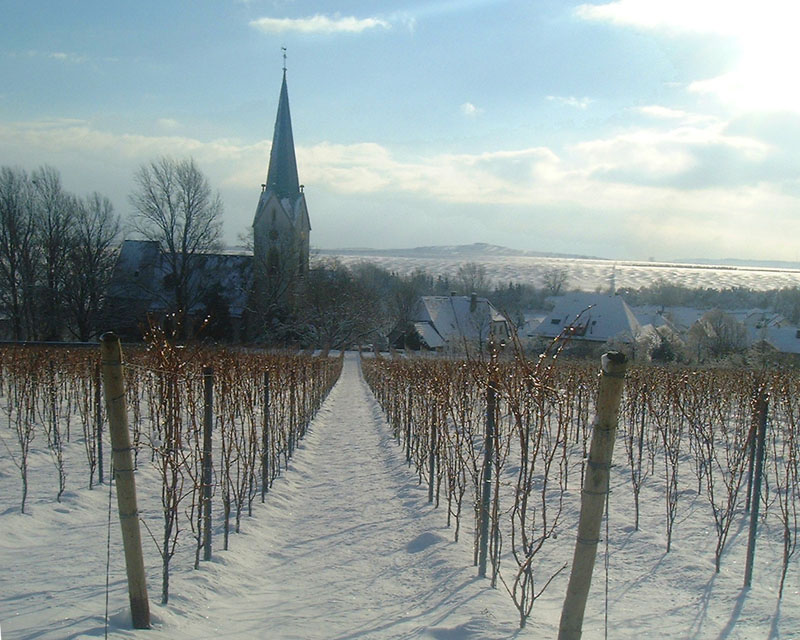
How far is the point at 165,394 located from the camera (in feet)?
13.3

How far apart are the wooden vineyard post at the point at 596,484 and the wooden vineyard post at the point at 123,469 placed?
2.14m

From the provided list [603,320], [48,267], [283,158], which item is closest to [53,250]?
[48,267]

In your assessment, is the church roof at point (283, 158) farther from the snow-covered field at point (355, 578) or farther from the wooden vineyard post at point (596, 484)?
the wooden vineyard post at point (596, 484)

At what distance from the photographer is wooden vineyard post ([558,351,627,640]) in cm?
245

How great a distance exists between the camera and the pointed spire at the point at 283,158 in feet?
148

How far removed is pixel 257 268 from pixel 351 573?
42251 mm

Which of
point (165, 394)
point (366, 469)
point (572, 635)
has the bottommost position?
point (366, 469)

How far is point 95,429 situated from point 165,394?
3931 millimetres

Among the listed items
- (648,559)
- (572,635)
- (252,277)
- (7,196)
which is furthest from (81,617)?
(252,277)

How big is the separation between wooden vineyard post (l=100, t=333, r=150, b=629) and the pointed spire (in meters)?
44.9

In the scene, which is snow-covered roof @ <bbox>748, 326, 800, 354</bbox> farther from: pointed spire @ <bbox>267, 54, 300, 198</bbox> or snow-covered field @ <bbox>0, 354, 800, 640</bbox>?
snow-covered field @ <bbox>0, 354, 800, 640</bbox>

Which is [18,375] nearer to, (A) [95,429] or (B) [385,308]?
(A) [95,429]

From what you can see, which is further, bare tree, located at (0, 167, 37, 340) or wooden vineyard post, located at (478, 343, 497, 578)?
bare tree, located at (0, 167, 37, 340)

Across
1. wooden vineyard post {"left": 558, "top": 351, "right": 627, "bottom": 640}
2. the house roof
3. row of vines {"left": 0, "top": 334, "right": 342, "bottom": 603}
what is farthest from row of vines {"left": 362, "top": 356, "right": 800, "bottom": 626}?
the house roof
